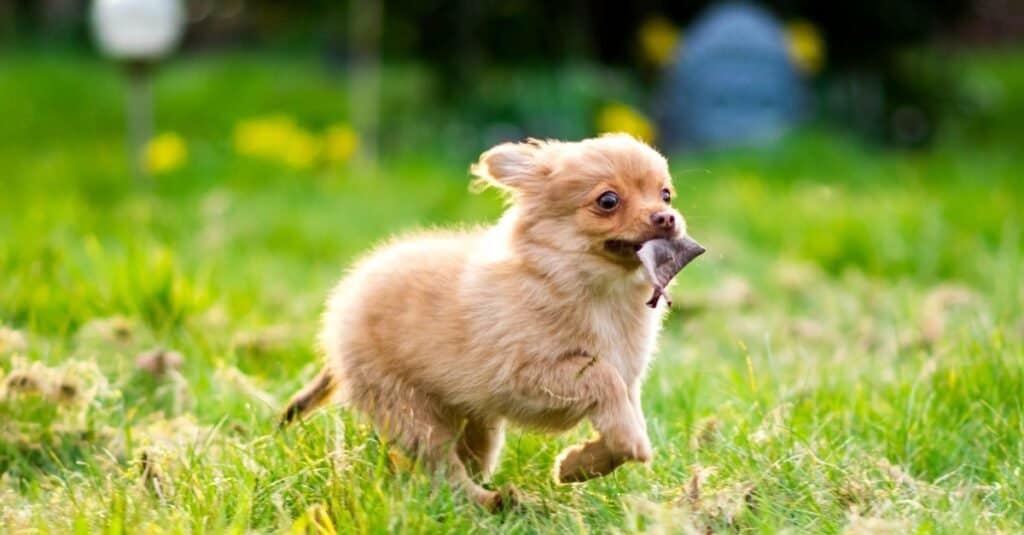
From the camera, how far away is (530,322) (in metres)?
3.20

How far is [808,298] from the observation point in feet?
20.0

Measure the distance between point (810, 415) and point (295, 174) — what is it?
5706 millimetres

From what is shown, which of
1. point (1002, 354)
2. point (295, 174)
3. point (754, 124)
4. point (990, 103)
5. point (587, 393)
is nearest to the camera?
point (587, 393)

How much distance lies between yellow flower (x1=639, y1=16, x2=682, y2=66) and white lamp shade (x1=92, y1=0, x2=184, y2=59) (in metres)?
4.49

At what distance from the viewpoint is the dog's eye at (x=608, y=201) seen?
10.5 ft

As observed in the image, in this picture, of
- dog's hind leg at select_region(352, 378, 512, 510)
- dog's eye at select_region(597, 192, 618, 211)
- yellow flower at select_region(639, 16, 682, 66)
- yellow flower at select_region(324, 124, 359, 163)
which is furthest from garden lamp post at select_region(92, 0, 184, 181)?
dog's eye at select_region(597, 192, 618, 211)

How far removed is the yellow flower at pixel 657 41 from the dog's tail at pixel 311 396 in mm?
7983

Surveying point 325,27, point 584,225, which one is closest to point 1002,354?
point 584,225

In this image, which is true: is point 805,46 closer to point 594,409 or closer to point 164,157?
point 164,157

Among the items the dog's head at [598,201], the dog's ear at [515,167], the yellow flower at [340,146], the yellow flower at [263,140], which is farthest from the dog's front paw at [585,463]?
the yellow flower at [340,146]

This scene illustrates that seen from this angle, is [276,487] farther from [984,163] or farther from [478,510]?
[984,163]

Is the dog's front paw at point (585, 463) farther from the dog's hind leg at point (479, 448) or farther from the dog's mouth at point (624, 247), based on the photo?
the dog's mouth at point (624, 247)

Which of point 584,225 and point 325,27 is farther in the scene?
point 325,27

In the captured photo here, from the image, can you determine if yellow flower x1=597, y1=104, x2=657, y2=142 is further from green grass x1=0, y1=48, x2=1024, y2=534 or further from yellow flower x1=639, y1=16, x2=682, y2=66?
yellow flower x1=639, y1=16, x2=682, y2=66
